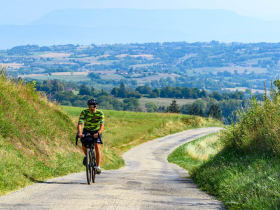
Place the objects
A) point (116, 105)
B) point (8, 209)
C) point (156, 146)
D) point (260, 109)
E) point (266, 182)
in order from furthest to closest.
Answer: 1. point (116, 105)
2. point (156, 146)
3. point (260, 109)
4. point (266, 182)
5. point (8, 209)

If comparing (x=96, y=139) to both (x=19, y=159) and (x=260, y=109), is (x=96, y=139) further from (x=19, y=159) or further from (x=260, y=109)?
(x=260, y=109)

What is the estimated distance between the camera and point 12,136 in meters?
13.6

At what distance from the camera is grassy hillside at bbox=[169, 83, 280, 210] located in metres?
7.71


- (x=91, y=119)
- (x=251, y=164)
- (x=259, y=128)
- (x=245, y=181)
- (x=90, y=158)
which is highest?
(x=91, y=119)

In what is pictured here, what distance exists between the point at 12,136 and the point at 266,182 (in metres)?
9.27

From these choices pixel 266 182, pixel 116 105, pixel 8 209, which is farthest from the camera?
pixel 116 105

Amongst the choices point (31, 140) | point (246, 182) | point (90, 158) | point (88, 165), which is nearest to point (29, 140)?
point (31, 140)

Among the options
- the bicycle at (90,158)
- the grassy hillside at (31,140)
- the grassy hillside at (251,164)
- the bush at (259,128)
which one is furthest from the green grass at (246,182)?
the grassy hillside at (31,140)

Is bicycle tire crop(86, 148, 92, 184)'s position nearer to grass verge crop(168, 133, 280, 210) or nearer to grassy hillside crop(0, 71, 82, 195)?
grassy hillside crop(0, 71, 82, 195)

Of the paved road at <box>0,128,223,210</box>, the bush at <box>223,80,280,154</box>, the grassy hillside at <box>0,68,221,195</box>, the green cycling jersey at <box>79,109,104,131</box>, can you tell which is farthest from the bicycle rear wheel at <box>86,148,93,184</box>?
the bush at <box>223,80,280,154</box>

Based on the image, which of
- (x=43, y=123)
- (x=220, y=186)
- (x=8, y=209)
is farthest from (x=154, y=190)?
(x=43, y=123)

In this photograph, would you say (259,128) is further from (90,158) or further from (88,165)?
(88,165)

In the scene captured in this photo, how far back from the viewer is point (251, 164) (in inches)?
437

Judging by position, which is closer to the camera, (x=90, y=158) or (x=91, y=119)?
(x=91, y=119)
